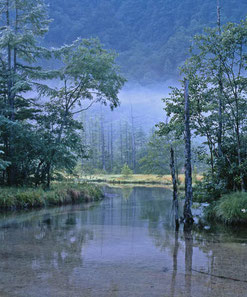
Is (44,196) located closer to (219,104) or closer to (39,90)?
(39,90)

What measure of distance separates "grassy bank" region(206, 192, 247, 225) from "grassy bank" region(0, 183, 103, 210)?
869 cm

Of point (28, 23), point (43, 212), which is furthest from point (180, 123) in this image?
point (28, 23)

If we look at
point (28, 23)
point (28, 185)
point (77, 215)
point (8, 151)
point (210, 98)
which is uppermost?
point (28, 23)

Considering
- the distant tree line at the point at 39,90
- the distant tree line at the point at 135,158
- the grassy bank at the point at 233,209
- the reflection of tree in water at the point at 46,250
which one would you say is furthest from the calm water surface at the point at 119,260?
the distant tree line at the point at 135,158

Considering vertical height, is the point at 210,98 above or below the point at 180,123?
above

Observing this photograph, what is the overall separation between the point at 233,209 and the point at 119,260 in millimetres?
5269

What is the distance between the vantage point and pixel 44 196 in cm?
1571

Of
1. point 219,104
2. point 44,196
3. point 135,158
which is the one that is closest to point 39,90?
point 44,196

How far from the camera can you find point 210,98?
40.4ft

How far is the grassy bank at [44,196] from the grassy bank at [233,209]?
869cm

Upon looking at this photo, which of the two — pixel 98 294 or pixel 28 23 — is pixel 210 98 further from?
pixel 28 23

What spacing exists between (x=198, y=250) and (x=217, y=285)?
2461mm

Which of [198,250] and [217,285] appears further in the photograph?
[198,250]

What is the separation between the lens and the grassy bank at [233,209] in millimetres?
9805
